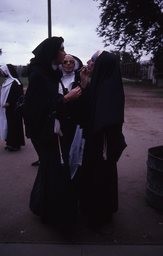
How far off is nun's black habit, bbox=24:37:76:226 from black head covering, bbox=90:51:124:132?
0.40 metres

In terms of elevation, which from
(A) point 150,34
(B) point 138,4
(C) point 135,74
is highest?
(B) point 138,4

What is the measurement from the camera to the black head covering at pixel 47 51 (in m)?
4.78

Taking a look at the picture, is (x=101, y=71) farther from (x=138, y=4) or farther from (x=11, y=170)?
(x=138, y=4)

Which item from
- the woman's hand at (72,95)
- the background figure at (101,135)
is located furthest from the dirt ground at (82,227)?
the woman's hand at (72,95)

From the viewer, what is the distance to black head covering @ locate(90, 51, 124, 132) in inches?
184

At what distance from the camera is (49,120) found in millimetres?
4840

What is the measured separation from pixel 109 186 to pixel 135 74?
2250 inches

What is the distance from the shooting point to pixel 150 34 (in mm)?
39219

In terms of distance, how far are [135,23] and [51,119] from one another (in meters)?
35.9

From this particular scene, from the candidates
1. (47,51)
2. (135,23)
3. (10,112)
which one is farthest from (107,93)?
(135,23)

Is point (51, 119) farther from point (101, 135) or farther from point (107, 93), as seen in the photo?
point (107, 93)

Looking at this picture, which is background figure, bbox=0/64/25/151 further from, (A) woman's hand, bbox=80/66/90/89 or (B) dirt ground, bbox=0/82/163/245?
(A) woman's hand, bbox=80/66/90/89

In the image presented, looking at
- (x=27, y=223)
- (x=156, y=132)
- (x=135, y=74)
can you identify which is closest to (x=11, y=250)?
(x=27, y=223)

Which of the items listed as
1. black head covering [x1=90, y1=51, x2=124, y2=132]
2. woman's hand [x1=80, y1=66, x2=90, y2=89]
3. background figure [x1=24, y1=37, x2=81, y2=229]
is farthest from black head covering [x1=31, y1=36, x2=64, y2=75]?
black head covering [x1=90, y1=51, x2=124, y2=132]
